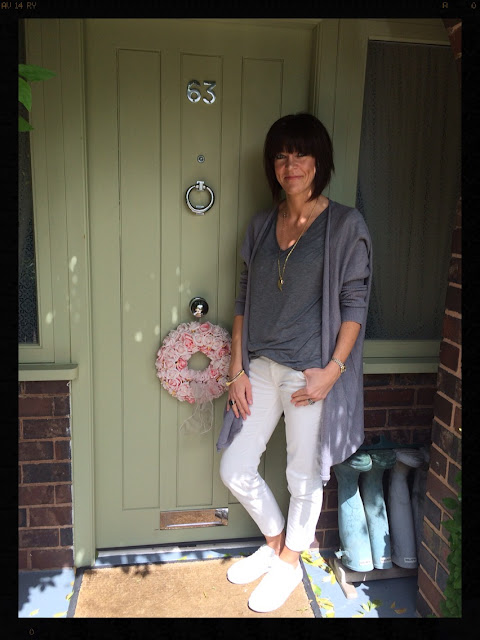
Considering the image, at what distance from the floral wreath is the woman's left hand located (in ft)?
1.68

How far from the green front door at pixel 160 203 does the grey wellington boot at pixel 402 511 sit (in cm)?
59

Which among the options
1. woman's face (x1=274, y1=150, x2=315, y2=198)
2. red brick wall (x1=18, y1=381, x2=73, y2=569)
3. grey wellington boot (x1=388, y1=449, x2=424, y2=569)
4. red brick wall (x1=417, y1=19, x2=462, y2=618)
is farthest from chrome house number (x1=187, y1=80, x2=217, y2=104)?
grey wellington boot (x1=388, y1=449, x2=424, y2=569)

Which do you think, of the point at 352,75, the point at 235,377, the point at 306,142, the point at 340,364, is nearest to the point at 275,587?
the point at 235,377

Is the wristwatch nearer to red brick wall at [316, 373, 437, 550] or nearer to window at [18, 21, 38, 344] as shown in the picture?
red brick wall at [316, 373, 437, 550]

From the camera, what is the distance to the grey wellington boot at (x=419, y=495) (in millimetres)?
2657

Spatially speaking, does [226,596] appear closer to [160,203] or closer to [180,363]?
[180,363]

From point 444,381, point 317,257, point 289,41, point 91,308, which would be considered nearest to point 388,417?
point 444,381

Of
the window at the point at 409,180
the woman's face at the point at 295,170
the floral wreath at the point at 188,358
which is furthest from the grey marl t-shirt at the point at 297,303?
the window at the point at 409,180

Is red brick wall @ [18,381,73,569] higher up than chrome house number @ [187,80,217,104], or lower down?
lower down

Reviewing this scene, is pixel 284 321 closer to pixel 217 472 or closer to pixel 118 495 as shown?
pixel 217 472

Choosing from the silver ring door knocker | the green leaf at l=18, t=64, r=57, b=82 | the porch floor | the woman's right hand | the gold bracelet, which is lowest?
the porch floor

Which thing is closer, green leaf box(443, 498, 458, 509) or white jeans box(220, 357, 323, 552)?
green leaf box(443, 498, 458, 509)

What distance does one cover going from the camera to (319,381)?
2248 millimetres

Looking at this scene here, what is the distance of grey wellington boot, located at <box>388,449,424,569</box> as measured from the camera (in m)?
2.64
